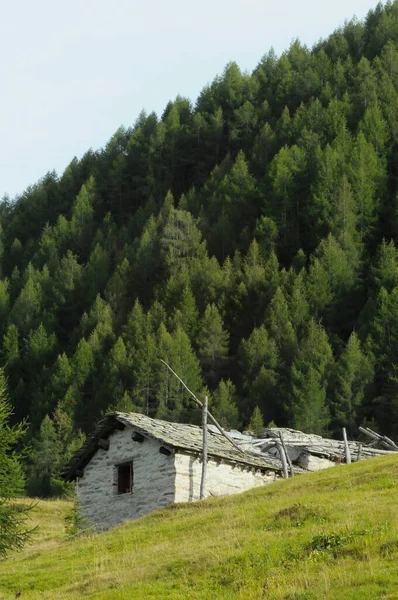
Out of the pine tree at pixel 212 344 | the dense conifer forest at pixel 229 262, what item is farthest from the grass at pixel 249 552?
the pine tree at pixel 212 344

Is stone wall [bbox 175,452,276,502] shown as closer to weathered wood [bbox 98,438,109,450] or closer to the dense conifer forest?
weathered wood [bbox 98,438,109,450]

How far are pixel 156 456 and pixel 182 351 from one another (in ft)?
157

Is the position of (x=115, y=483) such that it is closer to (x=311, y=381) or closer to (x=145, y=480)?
(x=145, y=480)

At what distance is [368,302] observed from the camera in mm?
91688

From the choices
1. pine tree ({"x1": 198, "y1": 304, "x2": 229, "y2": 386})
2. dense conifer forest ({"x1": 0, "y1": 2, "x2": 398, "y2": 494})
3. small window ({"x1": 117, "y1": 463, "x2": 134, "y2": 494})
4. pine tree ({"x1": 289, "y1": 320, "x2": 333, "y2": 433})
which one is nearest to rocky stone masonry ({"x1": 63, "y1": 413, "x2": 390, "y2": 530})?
small window ({"x1": 117, "y1": 463, "x2": 134, "y2": 494})

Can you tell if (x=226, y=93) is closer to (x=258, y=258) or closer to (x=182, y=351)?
(x=258, y=258)

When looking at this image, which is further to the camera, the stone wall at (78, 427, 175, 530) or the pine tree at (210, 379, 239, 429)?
the pine tree at (210, 379, 239, 429)

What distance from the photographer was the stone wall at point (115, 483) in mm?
39031

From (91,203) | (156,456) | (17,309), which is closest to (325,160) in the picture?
(17,309)

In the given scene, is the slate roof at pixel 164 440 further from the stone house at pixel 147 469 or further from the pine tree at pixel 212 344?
the pine tree at pixel 212 344

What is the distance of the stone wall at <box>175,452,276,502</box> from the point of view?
127 ft

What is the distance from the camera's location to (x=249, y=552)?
24.0 meters

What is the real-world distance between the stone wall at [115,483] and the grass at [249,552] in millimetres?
3939

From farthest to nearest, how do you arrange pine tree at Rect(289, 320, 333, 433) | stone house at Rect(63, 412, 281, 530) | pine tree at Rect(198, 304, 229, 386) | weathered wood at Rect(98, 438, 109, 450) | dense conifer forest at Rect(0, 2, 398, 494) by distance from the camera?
1. pine tree at Rect(198, 304, 229, 386)
2. dense conifer forest at Rect(0, 2, 398, 494)
3. pine tree at Rect(289, 320, 333, 433)
4. weathered wood at Rect(98, 438, 109, 450)
5. stone house at Rect(63, 412, 281, 530)
